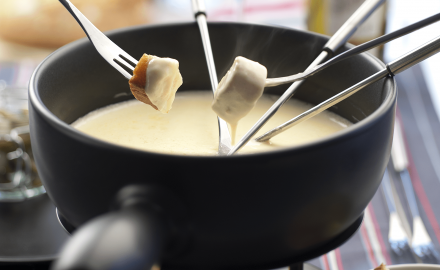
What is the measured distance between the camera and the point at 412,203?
1140 mm

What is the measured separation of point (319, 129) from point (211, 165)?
341mm

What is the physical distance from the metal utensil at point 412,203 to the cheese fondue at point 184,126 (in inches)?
18.5

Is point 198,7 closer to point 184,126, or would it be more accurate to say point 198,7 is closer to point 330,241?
point 184,126

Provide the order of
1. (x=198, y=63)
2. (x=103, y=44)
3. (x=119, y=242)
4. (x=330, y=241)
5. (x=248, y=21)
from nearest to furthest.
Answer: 1. (x=119, y=242)
2. (x=330, y=241)
3. (x=103, y=44)
4. (x=198, y=63)
5. (x=248, y=21)

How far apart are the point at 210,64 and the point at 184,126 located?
10cm

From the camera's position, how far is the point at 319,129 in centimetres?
67

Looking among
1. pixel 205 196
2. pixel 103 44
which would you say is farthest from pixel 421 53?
pixel 103 44

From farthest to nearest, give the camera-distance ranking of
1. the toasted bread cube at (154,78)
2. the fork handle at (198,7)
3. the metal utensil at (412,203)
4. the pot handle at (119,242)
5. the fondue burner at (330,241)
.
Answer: the metal utensil at (412,203), the fork handle at (198,7), the toasted bread cube at (154,78), the fondue burner at (330,241), the pot handle at (119,242)

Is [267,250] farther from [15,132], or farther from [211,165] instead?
[15,132]

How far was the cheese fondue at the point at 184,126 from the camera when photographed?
0.61 metres

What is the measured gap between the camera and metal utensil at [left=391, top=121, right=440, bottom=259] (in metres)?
0.99

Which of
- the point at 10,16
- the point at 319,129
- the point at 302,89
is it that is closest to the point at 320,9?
the point at 302,89

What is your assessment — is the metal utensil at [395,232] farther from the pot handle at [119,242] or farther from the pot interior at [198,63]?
the pot handle at [119,242]

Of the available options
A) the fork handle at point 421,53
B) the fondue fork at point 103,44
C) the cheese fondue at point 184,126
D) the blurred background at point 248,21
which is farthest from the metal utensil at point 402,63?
the blurred background at point 248,21
